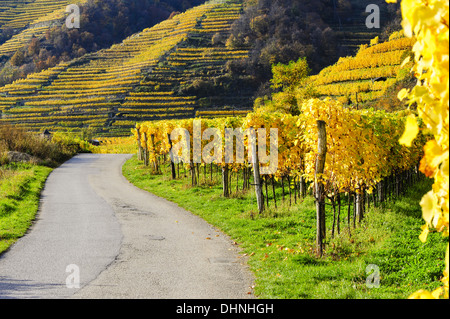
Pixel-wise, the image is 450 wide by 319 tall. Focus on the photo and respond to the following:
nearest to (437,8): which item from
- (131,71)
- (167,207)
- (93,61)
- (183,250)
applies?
(183,250)

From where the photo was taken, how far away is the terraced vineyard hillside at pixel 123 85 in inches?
2386

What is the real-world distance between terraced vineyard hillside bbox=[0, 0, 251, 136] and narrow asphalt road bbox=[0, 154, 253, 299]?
4146cm

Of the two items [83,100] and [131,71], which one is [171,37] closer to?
[131,71]

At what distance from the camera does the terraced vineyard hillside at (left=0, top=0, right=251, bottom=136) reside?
60594 millimetres

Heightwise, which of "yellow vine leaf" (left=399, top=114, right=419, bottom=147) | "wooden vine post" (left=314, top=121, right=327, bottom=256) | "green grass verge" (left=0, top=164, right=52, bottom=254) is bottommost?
"green grass verge" (left=0, top=164, right=52, bottom=254)

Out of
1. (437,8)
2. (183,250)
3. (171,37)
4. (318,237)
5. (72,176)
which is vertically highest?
(171,37)

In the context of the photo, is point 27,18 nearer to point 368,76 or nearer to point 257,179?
point 368,76

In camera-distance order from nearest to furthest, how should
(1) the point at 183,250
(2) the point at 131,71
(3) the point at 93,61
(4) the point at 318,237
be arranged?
1. (4) the point at 318,237
2. (1) the point at 183,250
3. (2) the point at 131,71
4. (3) the point at 93,61

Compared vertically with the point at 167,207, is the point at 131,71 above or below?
above

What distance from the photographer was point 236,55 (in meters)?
78.6

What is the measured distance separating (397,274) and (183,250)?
4.70 metres

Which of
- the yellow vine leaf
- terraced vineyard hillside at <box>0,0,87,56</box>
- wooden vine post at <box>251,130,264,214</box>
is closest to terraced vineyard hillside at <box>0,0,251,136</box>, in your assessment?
terraced vineyard hillside at <box>0,0,87,56</box>

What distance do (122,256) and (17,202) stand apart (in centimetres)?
888

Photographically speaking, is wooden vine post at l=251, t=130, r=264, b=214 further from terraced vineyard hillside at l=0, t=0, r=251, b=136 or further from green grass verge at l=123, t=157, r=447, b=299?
terraced vineyard hillside at l=0, t=0, r=251, b=136
